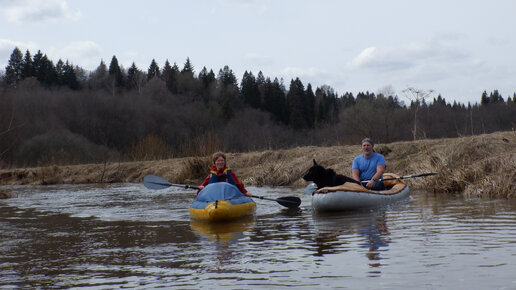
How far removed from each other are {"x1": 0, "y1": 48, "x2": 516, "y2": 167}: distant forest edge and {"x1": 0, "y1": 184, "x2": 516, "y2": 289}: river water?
79.0 ft

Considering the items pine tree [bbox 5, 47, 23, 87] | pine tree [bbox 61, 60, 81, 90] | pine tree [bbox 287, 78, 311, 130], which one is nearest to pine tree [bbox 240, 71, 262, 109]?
pine tree [bbox 287, 78, 311, 130]

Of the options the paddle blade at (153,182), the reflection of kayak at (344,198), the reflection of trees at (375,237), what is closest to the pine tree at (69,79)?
the paddle blade at (153,182)

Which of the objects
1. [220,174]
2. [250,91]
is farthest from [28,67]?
[220,174]

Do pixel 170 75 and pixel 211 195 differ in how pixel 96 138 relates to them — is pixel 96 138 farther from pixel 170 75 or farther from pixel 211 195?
pixel 211 195

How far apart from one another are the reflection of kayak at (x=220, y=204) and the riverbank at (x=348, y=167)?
515 centimetres

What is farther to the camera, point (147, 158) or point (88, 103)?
point (88, 103)

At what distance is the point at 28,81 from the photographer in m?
69.5

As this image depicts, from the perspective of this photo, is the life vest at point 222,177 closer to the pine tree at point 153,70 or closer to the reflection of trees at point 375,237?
the reflection of trees at point 375,237

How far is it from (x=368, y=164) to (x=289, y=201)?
70.7 inches

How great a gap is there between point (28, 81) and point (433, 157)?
6654 centimetres

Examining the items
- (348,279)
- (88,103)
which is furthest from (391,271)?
(88,103)

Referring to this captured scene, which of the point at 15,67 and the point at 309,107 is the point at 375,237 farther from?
the point at 15,67

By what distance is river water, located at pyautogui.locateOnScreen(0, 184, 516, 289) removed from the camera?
4.33m

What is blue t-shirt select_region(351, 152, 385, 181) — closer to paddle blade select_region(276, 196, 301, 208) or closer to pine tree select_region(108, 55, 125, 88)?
paddle blade select_region(276, 196, 301, 208)
